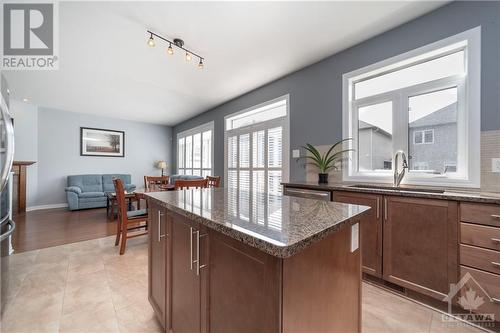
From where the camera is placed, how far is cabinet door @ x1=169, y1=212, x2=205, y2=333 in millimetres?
947

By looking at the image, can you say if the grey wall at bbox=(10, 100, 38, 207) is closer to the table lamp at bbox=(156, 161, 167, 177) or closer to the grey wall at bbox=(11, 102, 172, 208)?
the grey wall at bbox=(11, 102, 172, 208)

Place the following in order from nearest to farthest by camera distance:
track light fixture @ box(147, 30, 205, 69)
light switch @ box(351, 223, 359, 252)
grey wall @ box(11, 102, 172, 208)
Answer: light switch @ box(351, 223, 359, 252) < track light fixture @ box(147, 30, 205, 69) < grey wall @ box(11, 102, 172, 208)

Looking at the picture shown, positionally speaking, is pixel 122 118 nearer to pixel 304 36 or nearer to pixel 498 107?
pixel 304 36

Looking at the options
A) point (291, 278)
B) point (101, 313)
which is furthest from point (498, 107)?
point (101, 313)

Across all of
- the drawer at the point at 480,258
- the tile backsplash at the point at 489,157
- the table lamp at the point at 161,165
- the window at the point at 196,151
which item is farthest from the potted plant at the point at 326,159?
the table lamp at the point at 161,165

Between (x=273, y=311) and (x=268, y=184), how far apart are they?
320 cm

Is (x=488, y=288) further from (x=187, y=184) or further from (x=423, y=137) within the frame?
(x=187, y=184)

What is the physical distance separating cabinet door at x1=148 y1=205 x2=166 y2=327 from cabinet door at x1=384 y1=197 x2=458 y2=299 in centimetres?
178

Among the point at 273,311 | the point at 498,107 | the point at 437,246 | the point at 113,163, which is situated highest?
the point at 498,107

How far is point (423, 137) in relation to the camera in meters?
2.11

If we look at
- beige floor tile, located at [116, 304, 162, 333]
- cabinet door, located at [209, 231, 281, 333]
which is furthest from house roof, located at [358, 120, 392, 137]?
beige floor tile, located at [116, 304, 162, 333]

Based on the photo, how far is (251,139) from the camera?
13.6 ft

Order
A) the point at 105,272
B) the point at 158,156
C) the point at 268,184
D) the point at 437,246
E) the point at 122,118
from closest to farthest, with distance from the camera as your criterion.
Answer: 1. the point at 437,246
2. the point at 105,272
3. the point at 268,184
4. the point at 122,118
5. the point at 158,156

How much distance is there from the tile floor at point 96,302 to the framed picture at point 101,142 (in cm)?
416
